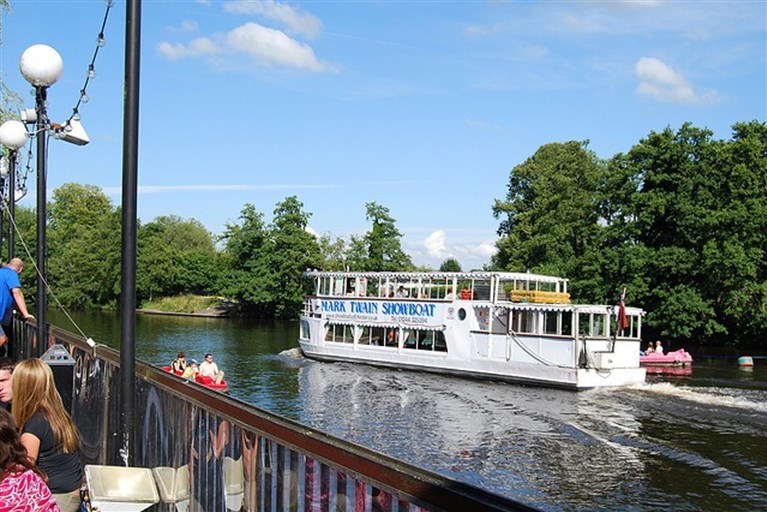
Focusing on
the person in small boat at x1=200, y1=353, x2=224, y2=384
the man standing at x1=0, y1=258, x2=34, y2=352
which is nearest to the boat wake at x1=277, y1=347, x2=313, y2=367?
the person in small boat at x1=200, y1=353, x2=224, y2=384

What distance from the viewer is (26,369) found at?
544cm

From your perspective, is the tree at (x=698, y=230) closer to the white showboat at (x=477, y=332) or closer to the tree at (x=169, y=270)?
the white showboat at (x=477, y=332)

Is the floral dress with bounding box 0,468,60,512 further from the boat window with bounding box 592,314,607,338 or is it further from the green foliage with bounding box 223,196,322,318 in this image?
the green foliage with bounding box 223,196,322,318

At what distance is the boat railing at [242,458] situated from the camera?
291cm

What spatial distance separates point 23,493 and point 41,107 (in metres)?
8.28

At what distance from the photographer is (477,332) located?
133ft

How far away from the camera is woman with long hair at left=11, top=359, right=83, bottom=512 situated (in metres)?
5.29

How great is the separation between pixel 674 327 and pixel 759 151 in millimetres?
13486

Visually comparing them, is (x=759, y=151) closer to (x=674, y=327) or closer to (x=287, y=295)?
(x=674, y=327)

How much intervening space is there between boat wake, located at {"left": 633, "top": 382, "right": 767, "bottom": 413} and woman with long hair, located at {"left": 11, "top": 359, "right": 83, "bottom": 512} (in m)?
29.6

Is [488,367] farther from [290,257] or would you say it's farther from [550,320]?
[290,257]

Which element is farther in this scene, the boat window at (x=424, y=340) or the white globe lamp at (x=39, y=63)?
the boat window at (x=424, y=340)

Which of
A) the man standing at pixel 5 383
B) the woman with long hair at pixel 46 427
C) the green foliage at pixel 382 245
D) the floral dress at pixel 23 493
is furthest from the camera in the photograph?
the green foliage at pixel 382 245


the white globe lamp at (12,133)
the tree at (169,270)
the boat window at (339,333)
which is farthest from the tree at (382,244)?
the white globe lamp at (12,133)
